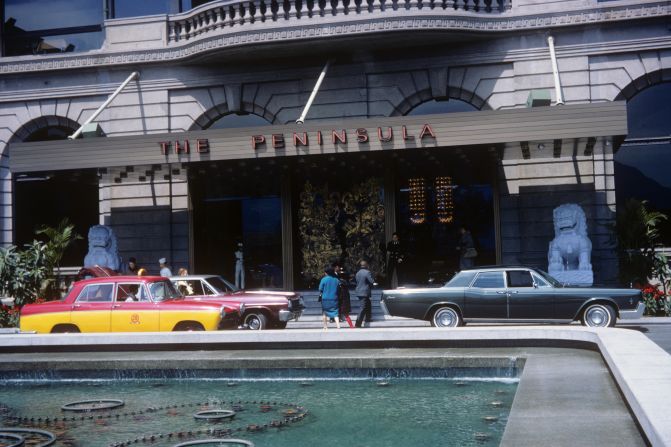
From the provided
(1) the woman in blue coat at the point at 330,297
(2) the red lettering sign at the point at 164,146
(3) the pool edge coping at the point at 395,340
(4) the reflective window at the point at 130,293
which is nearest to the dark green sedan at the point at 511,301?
(1) the woman in blue coat at the point at 330,297

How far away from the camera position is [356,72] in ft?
79.2

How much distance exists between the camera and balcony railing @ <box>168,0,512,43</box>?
22812 millimetres

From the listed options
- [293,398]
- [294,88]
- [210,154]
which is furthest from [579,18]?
[293,398]

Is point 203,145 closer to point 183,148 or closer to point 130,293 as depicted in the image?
point 183,148

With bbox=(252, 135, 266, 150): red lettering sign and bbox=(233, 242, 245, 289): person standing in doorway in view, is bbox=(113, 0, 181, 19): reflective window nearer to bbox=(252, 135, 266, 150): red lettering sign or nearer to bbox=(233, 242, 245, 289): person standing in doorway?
bbox=(252, 135, 266, 150): red lettering sign

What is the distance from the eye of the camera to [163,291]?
53.9 feet

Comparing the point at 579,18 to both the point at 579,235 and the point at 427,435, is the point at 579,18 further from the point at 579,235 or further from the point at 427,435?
the point at 427,435

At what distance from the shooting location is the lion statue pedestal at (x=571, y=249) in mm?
20453

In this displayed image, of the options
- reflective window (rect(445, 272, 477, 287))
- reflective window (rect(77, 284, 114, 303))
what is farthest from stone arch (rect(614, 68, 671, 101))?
reflective window (rect(77, 284, 114, 303))

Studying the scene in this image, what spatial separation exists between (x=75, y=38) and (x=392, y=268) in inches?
512

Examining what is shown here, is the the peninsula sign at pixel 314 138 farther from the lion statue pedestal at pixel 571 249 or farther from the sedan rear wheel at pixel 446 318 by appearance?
the sedan rear wheel at pixel 446 318

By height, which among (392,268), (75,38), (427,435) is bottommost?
(427,435)

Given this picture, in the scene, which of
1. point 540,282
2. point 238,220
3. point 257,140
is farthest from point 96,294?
point 238,220

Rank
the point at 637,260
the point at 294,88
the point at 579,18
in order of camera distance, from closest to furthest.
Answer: the point at 637,260, the point at 579,18, the point at 294,88
